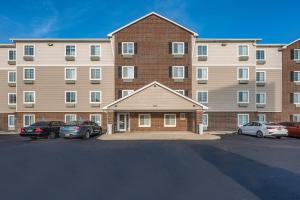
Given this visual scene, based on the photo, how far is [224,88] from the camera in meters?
33.8

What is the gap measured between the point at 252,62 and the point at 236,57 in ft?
6.51

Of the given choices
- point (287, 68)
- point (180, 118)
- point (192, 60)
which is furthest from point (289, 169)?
point (287, 68)

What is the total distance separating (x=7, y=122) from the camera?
34.6m

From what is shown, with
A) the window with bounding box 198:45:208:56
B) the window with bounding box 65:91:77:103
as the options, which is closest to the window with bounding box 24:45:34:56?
the window with bounding box 65:91:77:103

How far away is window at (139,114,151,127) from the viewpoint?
1260 inches

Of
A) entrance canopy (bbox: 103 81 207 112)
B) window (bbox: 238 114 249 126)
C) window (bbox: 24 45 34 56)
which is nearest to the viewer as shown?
entrance canopy (bbox: 103 81 207 112)

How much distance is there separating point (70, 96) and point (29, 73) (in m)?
5.39

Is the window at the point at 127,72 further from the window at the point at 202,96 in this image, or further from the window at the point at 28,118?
the window at the point at 28,118

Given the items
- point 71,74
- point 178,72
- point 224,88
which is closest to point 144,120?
point 178,72

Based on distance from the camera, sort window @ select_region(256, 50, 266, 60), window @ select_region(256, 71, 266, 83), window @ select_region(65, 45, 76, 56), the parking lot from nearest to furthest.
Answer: the parking lot
window @ select_region(65, 45, 76, 56)
window @ select_region(256, 71, 266, 83)
window @ select_region(256, 50, 266, 60)

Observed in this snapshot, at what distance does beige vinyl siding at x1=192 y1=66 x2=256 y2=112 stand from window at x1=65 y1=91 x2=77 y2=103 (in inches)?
543

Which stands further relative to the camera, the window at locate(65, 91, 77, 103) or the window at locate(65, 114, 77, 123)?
the window at locate(65, 91, 77, 103)

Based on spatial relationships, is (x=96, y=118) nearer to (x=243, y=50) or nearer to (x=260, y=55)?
(x=243, y=50)

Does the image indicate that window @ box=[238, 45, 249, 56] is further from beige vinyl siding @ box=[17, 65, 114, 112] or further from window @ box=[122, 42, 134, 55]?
beige vinyl siding @ box=[17, 65, 114, 112]
